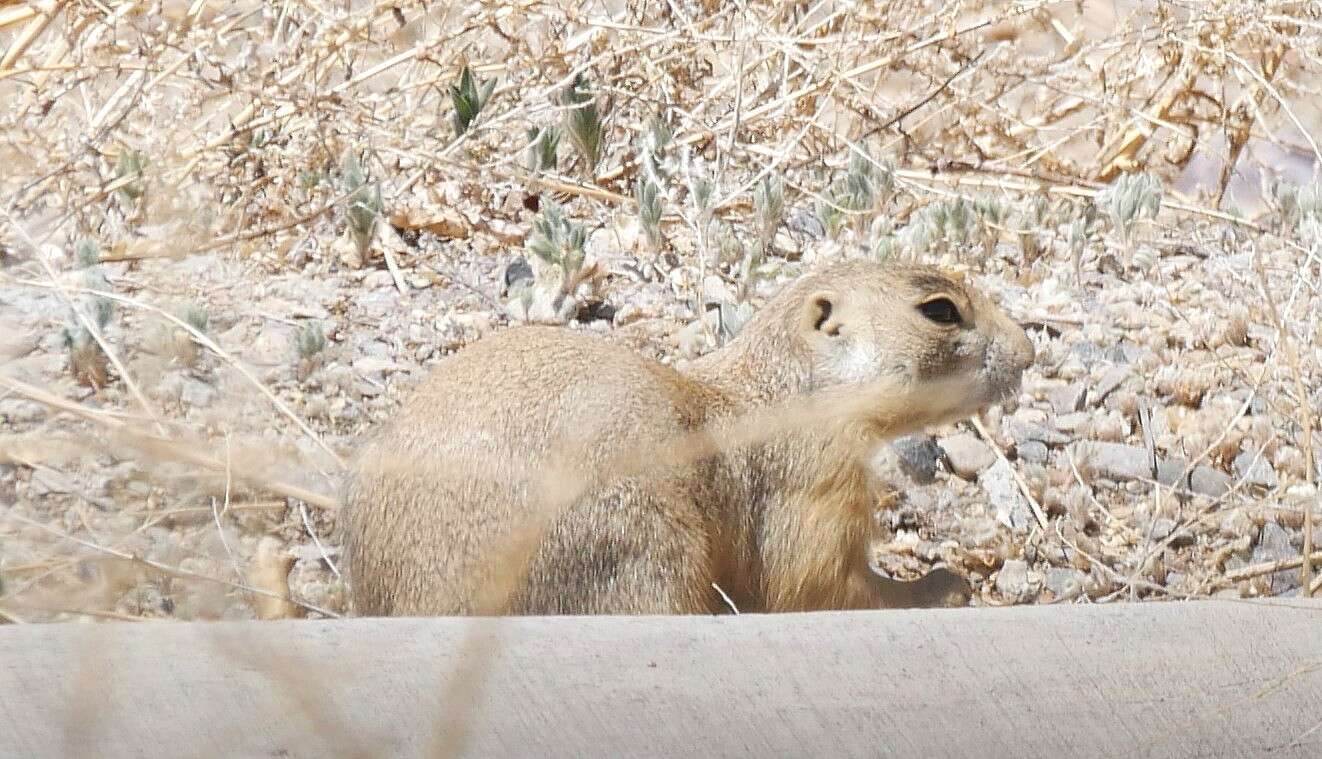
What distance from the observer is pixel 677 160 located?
5.32 meters

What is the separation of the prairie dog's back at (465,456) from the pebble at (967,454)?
1350 millimetres

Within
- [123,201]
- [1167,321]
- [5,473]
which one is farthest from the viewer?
[123,201]

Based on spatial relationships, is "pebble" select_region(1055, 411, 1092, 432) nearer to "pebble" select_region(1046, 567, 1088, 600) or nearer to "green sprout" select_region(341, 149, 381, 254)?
"pebble" select_region(1046, 567, 1088, 600)

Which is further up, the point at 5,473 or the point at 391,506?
the point at 391,506

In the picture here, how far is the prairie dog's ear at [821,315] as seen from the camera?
3365 mm

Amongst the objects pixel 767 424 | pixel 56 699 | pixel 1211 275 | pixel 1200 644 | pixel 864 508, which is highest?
pixel 56 699

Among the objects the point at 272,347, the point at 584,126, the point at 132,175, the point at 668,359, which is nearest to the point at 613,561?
the point at 668,359

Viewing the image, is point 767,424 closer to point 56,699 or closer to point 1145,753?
point 1145,753

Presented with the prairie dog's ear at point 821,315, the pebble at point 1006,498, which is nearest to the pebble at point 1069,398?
the pebble at point 1006,498

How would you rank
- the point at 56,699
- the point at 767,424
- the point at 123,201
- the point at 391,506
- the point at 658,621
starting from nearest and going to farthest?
the point at 56,699 < the point at 658,621 < the point at 391,506 < the point at 767,424 < the point at 123,201

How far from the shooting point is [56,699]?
1.87 meters

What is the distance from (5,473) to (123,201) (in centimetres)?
149

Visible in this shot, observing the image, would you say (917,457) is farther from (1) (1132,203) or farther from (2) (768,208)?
(1) (1132,203)

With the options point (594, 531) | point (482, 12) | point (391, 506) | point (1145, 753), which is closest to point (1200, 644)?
point (1145, 753)
